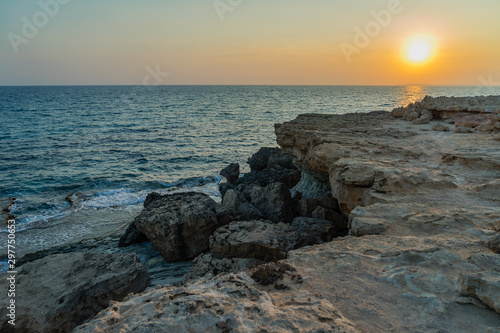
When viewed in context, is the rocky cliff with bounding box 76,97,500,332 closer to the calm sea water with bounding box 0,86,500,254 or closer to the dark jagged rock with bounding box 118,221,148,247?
the dark jagged rock with bounding box 118,221,148,247

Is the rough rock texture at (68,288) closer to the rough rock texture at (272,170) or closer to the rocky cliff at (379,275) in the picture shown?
the rocky cliff at (379,275)

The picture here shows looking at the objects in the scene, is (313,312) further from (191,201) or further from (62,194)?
(62,194)

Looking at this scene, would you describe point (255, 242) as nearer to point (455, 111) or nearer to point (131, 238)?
point (131, 238)

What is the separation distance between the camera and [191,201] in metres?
10.9

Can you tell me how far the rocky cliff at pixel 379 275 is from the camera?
134 inches

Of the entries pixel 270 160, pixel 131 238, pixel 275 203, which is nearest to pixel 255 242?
pixel 275 203

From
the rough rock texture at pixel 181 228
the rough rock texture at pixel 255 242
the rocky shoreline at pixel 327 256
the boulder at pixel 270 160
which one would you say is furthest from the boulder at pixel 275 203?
the boulder at pixel 270 160

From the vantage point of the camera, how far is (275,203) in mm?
11953

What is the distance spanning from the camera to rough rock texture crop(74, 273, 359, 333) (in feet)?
10.7

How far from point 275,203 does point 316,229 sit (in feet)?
8.73

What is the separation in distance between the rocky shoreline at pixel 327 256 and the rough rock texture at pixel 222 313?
0.01 metres

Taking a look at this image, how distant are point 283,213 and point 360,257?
697cm

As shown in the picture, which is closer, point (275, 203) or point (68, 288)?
point (68, 288)

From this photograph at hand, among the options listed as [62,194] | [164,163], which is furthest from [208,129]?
[62,194]
